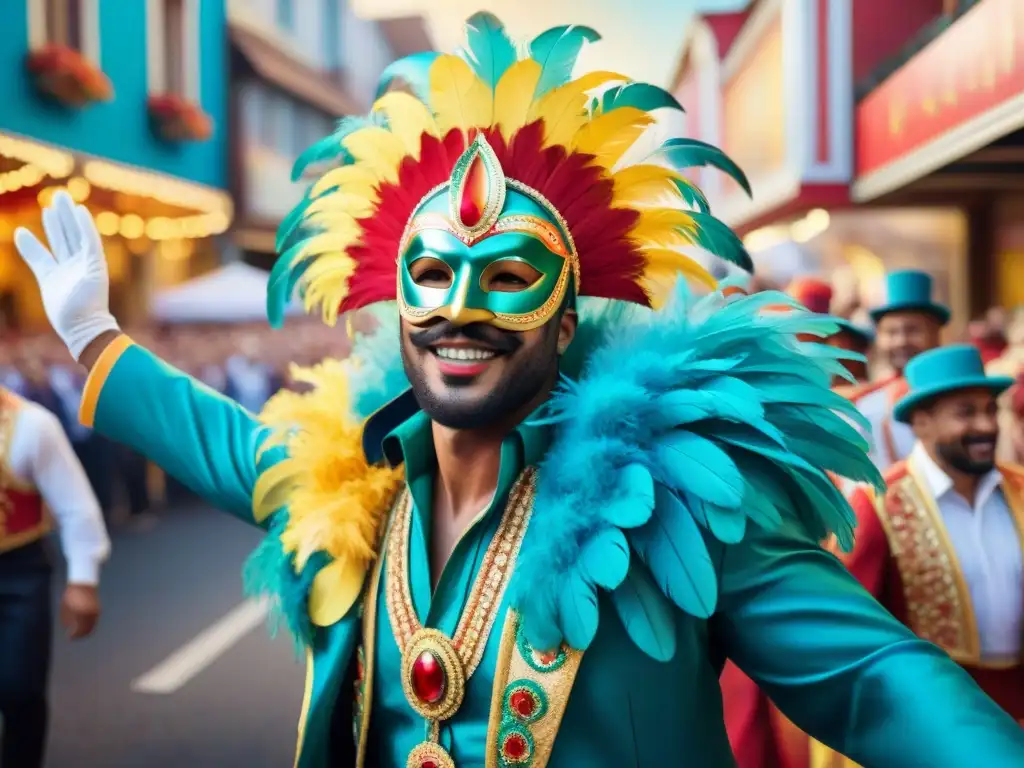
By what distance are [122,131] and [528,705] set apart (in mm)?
10465

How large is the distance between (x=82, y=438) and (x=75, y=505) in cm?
467

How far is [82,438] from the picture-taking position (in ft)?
23.4

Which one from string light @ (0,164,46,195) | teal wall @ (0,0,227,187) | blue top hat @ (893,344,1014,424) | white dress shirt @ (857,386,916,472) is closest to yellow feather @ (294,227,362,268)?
blue top hat @ (893,344,1014,424)

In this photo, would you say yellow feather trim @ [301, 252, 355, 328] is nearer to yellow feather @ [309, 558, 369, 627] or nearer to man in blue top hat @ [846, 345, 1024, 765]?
yellow feather @ [309, 558, 369, 627]

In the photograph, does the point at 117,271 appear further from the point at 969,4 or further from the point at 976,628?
the point at 976,628

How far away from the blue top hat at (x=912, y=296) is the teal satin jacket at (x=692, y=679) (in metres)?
2.52

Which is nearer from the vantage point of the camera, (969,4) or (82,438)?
(969,4)

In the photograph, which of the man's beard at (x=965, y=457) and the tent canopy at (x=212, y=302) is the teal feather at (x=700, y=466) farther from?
the tent canopy at (x=212, y=302)

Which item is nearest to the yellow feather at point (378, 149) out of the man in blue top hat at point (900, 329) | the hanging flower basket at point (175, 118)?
the man in blue top hat at point (900, 329)

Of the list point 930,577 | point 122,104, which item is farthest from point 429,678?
point 122,104

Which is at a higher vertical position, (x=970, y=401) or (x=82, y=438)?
(x=970, y=401)

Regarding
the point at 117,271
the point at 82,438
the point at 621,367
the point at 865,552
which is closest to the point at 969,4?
the point at 865,552

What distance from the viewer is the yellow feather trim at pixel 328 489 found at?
4.76ft

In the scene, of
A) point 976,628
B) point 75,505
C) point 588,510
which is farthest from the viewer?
point 75,505
